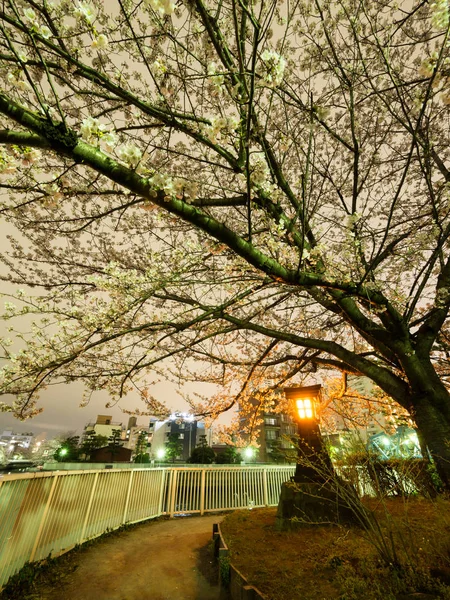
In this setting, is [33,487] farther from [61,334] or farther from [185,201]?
[185,201]

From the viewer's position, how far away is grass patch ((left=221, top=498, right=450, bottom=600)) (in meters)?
2.37

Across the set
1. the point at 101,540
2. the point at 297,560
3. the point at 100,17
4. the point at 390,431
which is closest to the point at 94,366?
the point at 101,540

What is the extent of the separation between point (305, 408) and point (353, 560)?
11.0ft

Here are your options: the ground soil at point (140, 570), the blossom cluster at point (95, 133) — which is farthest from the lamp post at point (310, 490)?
the blossom cluster at point (95, 133)

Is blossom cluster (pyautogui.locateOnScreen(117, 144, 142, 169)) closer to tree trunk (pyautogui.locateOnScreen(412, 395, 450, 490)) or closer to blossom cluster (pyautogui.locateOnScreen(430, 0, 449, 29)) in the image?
blossom cluster (pyautogui.locateOnScreen(430, 0, 449, 29))

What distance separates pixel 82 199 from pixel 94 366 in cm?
437

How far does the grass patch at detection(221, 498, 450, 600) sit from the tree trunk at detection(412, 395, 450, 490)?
2.29ft

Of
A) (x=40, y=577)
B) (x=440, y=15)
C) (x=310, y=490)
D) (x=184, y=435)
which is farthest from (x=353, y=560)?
(x=184, y=435)

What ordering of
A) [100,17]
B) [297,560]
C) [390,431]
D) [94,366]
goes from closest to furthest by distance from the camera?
[100,17]
[297,560]
[94,366]
[390,431]

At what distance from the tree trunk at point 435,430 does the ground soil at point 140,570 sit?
3.68m

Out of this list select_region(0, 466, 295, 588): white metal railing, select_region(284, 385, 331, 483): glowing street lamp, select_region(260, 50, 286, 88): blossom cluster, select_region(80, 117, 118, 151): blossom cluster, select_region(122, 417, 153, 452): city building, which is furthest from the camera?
select_region(122, 417, 153, 452): city building

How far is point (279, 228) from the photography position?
12.0 feet

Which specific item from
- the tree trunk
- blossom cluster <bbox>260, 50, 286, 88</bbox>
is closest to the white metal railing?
blossom cluster <bbox>260, 50, 286, 88</bbox>

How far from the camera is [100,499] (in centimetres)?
581
